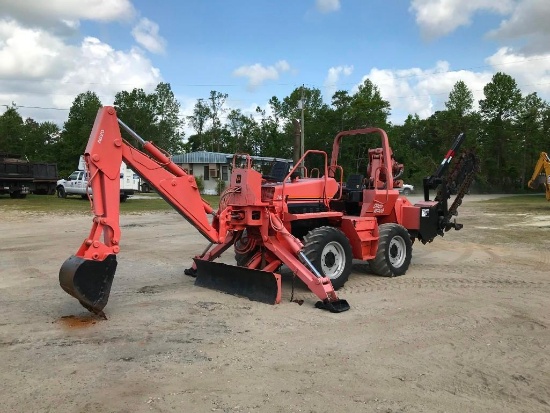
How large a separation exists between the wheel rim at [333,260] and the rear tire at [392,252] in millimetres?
1151

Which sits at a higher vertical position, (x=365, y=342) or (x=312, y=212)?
(x=312, y=212)

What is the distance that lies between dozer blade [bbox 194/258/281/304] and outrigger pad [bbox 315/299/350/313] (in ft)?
2.21

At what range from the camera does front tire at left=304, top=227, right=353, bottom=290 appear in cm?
833

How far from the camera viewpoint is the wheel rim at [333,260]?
28.4 feet

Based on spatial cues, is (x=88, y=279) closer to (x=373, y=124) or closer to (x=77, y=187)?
(x=77, y=187)

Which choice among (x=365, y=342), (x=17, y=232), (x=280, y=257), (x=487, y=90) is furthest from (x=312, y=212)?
(x=487, y=90)

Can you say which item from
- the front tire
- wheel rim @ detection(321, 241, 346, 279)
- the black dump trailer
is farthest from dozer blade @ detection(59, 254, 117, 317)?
the black dump trailer

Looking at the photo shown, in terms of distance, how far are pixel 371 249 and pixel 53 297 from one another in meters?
5.42

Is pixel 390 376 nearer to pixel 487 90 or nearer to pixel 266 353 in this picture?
pixel 266 353

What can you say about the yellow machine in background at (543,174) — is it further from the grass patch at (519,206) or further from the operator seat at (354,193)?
the operator seat at (354,193)

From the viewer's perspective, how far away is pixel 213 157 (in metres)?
55.6

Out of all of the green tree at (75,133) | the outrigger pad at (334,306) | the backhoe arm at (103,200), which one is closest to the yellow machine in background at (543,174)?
the outrigger pad at (334,306)

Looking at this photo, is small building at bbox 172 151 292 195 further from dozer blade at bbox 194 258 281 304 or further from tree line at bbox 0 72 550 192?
dozer blade at bbox 194 258 281 304

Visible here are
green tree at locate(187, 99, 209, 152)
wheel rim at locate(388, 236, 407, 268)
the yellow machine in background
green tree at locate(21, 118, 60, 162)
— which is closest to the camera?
wheel rim at locate(388, 236, 407, 268)
